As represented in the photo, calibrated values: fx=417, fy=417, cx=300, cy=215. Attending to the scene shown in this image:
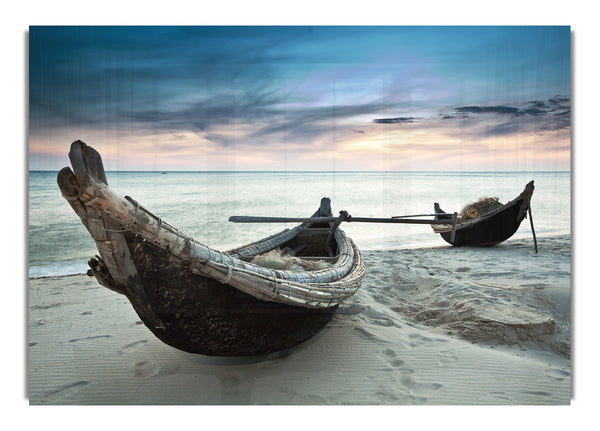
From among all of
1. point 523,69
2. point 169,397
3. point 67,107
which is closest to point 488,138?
point 523,69

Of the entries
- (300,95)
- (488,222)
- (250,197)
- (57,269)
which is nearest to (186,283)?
(250,197)

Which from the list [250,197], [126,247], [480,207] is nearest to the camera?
[126,247]

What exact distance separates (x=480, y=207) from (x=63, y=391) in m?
3.55

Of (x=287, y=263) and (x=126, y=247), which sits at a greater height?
(x=126, y=247)

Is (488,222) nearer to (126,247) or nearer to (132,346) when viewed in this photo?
(132,346)

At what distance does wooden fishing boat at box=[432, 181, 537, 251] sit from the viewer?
3210mm

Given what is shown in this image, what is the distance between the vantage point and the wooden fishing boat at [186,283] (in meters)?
1.65

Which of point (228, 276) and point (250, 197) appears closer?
point (228, 276)

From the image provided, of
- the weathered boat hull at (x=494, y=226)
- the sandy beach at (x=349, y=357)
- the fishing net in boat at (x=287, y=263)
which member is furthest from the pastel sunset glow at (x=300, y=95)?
the sandy beach at (x=349, y=357)

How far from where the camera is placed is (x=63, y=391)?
2.47 meters

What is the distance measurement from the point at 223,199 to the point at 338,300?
3.41 ft

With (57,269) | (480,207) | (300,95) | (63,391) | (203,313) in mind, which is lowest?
(63,391)

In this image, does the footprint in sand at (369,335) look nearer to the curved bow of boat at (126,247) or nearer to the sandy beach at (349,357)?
the sandy beach at (349,357)

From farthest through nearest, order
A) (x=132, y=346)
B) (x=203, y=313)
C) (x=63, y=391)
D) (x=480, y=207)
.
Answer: (x=480, y=207) < (x=132, y=346) < (x=63, y=391) < (x=203, y=313)
